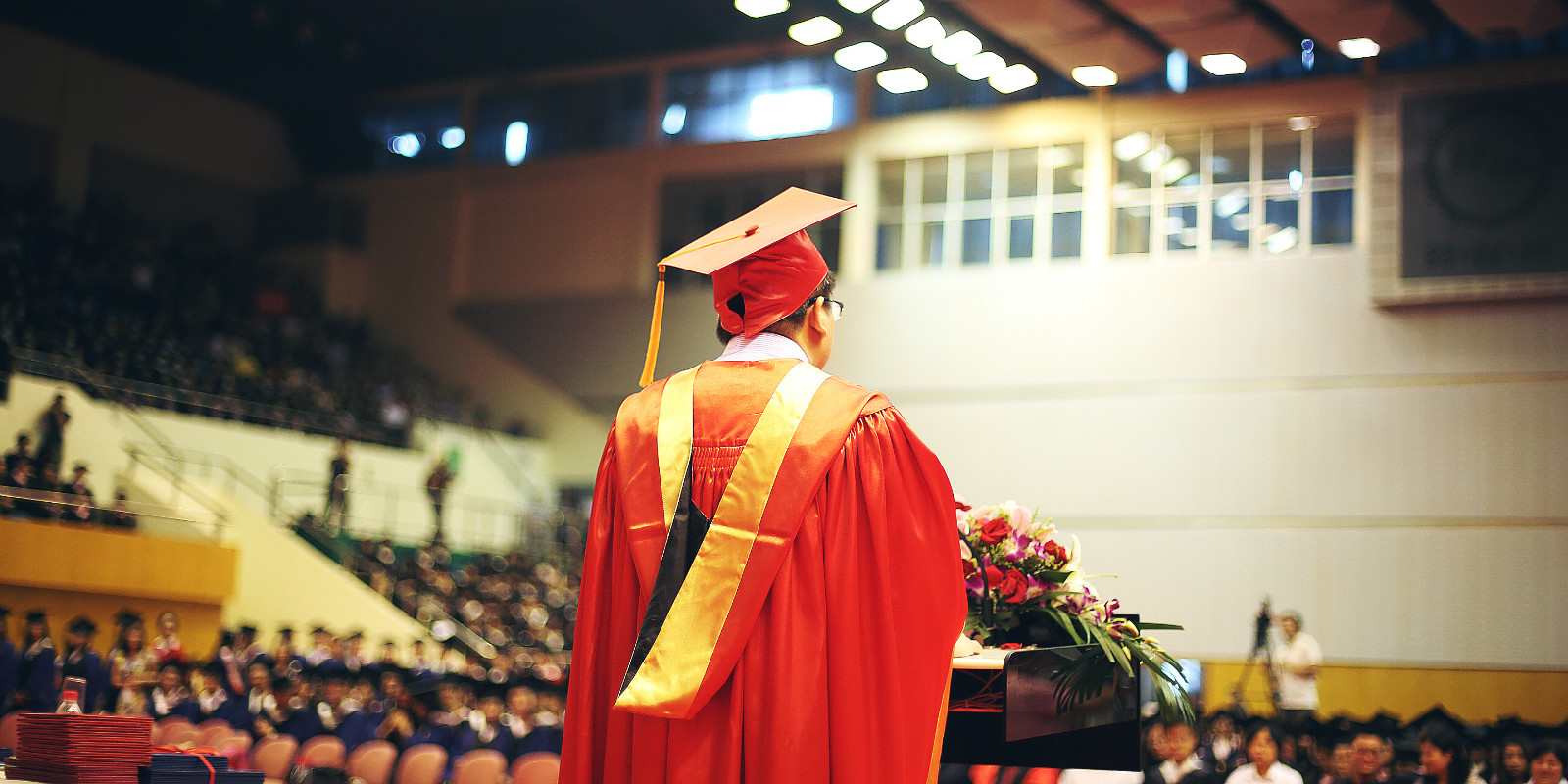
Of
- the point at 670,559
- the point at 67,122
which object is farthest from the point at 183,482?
the point at 670,559

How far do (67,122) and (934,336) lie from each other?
13.3 m

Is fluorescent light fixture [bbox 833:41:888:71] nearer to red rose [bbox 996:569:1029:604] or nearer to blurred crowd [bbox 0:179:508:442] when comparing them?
blurred crowd [bbox 0:179:508:442]

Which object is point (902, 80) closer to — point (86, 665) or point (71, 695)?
point (86, 665)

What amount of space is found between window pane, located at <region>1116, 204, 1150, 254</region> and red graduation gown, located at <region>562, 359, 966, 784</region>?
15.9m

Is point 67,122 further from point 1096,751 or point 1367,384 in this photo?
point 1096,751

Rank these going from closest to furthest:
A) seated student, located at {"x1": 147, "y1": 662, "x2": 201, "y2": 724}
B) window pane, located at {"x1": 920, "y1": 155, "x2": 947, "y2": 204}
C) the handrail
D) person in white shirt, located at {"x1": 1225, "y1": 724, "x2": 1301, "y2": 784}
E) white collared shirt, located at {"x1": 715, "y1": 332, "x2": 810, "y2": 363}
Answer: white collared shirt, located at {"x1": 715, "y1": 332, "x2": 810, "y2": 363}, person in white shirt, located at {"x1": 1225, "y1": 724, "x2": 1301, "y2": 784}, seated student, located at {"x1": 147, "y1": 662, "x2": 201, "y2": 724}, the handrail, window pane, located at {"x1": 920, "y1": 155, "x2": 947, "y2": 204}

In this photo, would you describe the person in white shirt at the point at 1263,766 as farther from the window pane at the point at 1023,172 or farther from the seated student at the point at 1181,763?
the window pane at the point at 1023,172

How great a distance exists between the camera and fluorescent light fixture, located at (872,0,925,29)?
15.4 m

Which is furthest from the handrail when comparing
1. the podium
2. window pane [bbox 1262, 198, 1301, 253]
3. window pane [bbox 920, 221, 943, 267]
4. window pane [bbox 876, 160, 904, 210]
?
the podium

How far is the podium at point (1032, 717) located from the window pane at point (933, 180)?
16276 mm

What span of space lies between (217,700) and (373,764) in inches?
141

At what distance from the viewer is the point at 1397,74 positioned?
16094mm

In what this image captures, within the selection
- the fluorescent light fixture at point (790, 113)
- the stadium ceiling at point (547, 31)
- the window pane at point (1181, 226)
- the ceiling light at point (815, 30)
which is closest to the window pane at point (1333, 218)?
the window pane at point (1181, 226)

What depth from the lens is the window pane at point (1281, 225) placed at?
16.9m
